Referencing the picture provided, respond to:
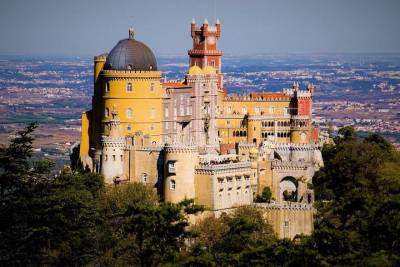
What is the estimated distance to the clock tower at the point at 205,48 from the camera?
126m

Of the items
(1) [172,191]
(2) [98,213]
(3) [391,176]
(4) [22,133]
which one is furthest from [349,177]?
(4) [22,133]

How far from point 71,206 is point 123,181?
59.9ft

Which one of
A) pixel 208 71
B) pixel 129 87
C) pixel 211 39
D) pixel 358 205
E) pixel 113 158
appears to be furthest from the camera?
pixel 211 39

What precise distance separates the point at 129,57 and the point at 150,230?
2869 cm

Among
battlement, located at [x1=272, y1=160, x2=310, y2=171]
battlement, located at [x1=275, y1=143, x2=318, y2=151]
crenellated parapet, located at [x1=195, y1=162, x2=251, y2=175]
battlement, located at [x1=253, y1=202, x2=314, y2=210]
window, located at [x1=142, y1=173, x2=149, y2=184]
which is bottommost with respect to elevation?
battlement, located at [x1=253, y1=202, x2=314, y2=210]

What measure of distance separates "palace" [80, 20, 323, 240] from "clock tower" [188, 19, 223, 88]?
6.79 metres

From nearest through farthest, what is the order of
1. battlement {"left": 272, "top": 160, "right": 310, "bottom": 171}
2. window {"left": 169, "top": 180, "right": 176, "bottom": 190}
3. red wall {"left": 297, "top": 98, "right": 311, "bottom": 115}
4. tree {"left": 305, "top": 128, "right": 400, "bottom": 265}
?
tree {"left": 305, "top": 128, "right": 400, "bottom": 265}, window {"left": 169, "top": 180, "right": 176, "bottom": 190}, battlement {"left": 272, "top": 160, "right": 310, "bottom": 171}, red wall {"left": 297, "top": 98, "right": 311, "bottom": 115}

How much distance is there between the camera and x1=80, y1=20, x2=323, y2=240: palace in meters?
90.1

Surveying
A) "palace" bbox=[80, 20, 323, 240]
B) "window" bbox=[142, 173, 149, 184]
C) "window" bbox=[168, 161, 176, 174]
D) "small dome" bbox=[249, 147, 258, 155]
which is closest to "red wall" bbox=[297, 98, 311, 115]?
"palace" bbox=[80, 20, 323, 240]

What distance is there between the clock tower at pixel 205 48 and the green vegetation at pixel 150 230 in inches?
1493

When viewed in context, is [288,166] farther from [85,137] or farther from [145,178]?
[85,137]

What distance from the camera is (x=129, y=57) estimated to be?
100500 millimetres

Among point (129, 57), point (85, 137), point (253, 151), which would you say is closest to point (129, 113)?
point (85, 137)

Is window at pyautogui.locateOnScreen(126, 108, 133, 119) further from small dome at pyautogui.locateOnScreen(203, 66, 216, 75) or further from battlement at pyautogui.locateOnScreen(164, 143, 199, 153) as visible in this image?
small dome at pyautogui.locateOnScreen(203, 66, 216, 75)
